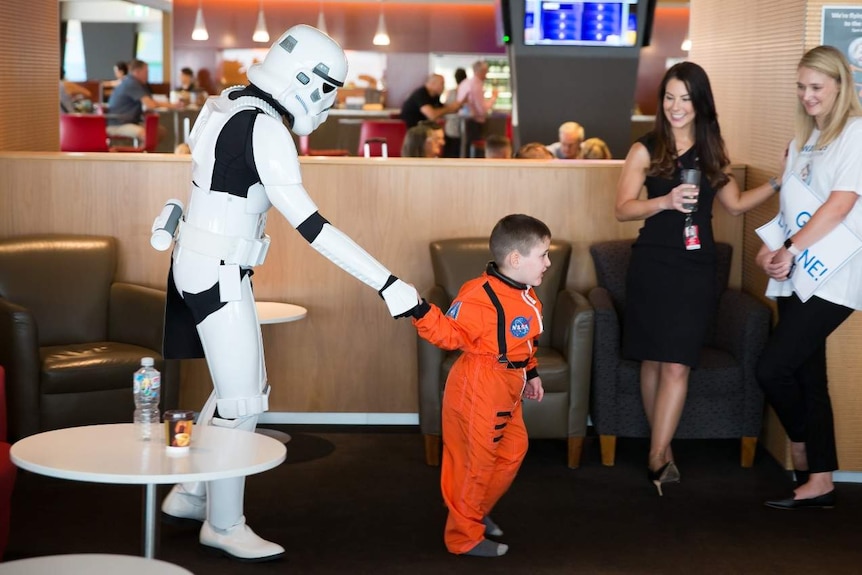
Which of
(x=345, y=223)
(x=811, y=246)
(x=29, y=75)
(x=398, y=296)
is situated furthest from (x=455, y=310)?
(x=29, y=75)

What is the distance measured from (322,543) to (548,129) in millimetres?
5187

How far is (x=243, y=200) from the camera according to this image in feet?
11.2

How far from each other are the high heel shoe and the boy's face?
4.22ft

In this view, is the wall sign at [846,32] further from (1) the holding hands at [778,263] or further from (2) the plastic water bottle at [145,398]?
(2) the plastic water bottle at [145,398]

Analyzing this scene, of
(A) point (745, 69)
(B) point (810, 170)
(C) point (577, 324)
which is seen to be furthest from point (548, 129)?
(B) point (810, 170)

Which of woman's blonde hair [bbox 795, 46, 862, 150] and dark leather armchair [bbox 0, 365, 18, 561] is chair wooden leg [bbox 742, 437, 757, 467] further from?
dark leather armchair [bbox 0, 365, 18, 561]

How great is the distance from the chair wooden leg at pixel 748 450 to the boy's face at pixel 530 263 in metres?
1.70

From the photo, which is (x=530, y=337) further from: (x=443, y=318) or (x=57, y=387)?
(x=57, y=387)

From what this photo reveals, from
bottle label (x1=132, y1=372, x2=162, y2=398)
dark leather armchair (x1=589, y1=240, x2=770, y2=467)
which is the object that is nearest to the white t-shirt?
dark leather armchair (x1=589, y1=240, x2=770, y2=467)

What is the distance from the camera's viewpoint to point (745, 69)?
5273 mm

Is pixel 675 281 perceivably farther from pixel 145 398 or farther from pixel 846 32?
pixel 145 398

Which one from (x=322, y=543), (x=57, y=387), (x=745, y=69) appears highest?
(x=745, y=69)

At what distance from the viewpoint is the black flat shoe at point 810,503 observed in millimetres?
4230

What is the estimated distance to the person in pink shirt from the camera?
12.4 meters
